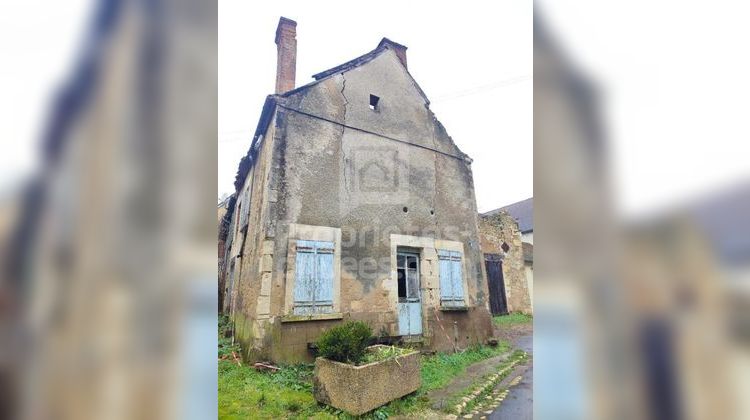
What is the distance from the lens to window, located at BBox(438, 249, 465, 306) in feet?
30.5

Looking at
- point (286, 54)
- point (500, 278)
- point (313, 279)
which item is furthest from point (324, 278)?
point (500, 278)

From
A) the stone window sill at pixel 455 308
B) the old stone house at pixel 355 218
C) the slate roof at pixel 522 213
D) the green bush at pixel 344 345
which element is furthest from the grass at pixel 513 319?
the green bush at pixel 344 345

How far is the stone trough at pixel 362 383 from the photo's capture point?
4.84 meters

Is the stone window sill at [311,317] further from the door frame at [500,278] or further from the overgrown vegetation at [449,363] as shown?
the door frame at [500,278]

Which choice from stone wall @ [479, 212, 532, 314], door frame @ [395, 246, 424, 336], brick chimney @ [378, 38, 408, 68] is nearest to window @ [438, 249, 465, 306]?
door frame @ [395, 246, 424, 336]

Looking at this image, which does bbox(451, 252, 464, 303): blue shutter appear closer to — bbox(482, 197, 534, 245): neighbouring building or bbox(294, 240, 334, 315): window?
bbox(294, 240, 334, 315): window

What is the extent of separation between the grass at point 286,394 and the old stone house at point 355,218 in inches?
20.2
